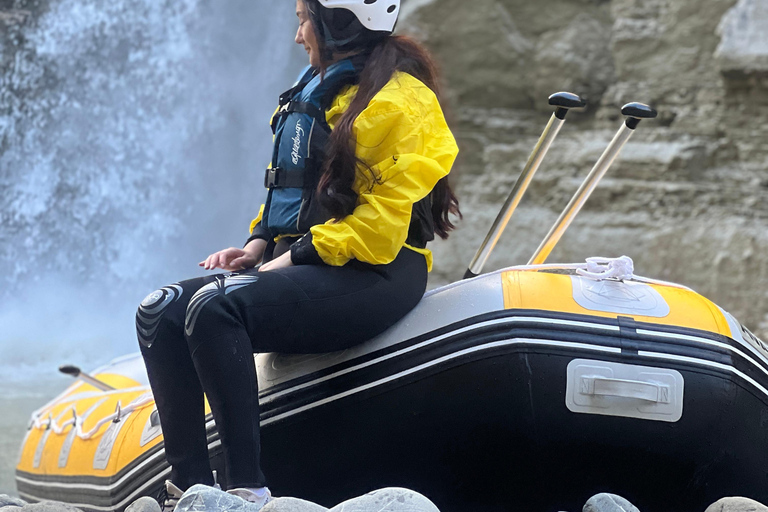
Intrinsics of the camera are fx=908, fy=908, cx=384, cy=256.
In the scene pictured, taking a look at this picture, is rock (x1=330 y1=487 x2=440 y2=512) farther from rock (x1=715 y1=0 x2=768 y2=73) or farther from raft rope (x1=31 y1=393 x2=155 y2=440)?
rock (x1=715 y1=0 x2=768 y2=73)

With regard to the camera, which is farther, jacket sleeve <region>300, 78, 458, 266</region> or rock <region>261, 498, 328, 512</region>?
jacket sleeve <region>300, 78, 458, 266</region>

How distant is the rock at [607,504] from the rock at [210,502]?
573 millimetres

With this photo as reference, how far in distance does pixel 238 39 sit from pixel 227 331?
613 cm

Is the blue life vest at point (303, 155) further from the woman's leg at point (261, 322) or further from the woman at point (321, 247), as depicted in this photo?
the woman's leg at point (261, 322)

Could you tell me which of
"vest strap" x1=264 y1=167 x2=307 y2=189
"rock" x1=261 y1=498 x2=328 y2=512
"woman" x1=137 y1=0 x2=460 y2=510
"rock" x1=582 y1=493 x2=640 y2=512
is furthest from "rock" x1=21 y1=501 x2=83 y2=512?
"rock" x1=582 y1=493 x2=640 y2=512

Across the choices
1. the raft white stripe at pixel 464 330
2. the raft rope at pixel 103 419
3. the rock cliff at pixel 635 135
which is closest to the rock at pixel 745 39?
the rock cliff at pixel 635 135

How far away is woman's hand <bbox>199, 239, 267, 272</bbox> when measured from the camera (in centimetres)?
190

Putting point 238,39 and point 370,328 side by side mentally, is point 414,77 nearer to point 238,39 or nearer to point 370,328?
point 370,328

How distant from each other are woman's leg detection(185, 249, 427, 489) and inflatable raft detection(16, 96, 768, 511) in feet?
0.29

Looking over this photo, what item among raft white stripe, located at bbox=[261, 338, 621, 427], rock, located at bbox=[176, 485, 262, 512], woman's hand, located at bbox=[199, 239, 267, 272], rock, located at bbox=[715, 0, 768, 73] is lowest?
rock, located at bbox=[176, 485, 262, 512]

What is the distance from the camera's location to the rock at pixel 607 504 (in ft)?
5.00

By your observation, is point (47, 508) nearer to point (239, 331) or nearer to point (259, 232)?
point (239, 331)

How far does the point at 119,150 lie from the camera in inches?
268

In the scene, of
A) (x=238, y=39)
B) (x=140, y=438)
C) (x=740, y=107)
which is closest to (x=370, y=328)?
(x=140, y=438)
